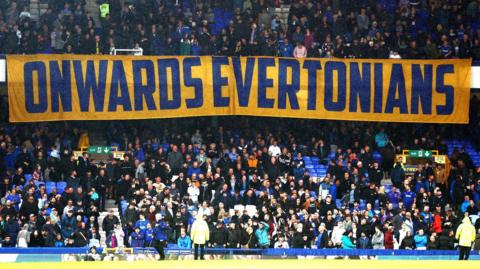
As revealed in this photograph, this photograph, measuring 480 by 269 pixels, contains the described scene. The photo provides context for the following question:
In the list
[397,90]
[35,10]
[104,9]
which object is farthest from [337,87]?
[35,10]

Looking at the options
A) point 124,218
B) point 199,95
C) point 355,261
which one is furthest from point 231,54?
point 355,261

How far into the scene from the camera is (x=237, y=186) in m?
33.4

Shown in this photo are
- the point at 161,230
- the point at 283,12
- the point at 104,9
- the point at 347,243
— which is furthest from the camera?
the point at 283,12

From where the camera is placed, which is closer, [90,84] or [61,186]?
[61,186]

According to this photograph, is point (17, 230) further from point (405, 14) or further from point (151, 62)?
point (405, 14)

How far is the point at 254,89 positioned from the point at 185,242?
6867 millimetres

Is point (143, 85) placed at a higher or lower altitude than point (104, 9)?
lower

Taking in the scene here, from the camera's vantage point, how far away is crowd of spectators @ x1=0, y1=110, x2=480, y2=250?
30859 mm

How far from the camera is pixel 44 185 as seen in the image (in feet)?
108

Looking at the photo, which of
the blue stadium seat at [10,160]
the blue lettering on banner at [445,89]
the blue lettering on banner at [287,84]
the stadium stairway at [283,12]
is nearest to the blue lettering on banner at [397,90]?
the blue lettering on banner at [445,89]

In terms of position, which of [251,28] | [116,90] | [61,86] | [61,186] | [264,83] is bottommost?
[61,186]

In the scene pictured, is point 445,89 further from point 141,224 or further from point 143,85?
point 141,224

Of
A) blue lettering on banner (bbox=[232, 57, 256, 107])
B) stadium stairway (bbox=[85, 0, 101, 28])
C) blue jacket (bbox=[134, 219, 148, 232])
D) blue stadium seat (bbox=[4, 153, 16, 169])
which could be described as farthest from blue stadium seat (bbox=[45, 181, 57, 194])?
stadium stairway (bbox=[85, 0, 101, 28])

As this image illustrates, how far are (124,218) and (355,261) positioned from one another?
6.05 m
